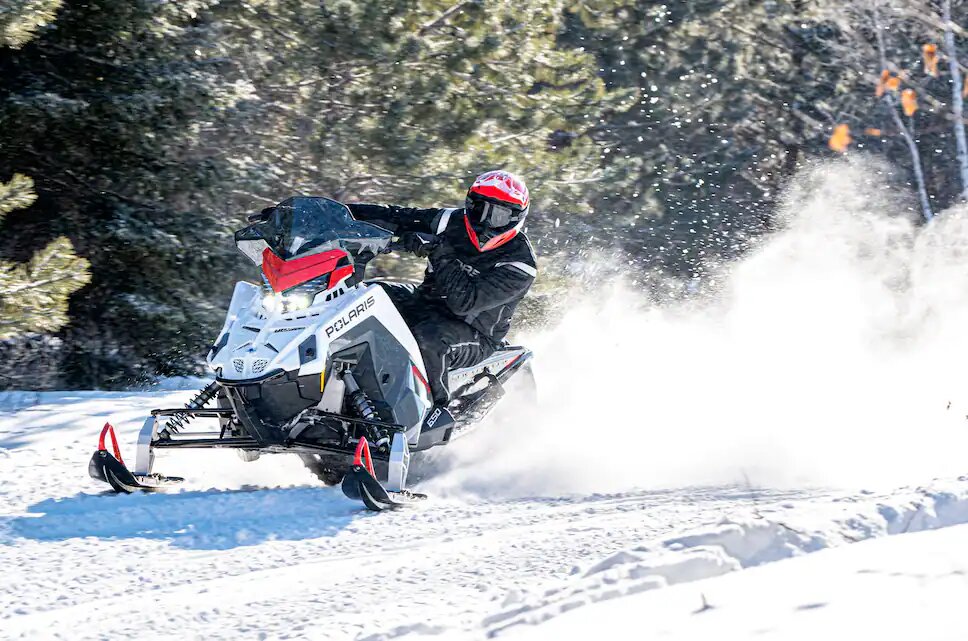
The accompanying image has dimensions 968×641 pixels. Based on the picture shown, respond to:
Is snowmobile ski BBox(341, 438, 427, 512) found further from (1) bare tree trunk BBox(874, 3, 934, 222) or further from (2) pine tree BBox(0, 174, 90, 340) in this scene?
(1) bare tree trunk BBox(874, 3, 934, 222)

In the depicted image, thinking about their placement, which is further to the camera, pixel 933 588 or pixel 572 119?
pixel 572 119

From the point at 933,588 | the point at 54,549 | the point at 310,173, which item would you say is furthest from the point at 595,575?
the point at 310,173


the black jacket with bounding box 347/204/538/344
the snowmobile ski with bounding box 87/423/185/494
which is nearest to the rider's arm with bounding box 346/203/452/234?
the black jacket with bounding box 347/204/538/344

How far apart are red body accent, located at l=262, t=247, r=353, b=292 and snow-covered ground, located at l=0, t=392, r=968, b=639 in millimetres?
1113

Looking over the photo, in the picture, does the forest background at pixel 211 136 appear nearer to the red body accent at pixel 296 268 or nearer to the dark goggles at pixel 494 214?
the red body accent at pixel 296 268

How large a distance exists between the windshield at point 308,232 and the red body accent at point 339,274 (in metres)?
0.10

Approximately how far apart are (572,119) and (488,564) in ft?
29.1

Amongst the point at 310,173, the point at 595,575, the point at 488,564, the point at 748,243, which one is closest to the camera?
the point at 595,575

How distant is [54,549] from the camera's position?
4906mm

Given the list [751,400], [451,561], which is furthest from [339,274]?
[751,400]

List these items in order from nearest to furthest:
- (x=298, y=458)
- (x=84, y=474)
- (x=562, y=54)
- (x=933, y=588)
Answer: (x=933, y=588)
(x=84, y=474)
(x=298, y=458)
(x=562, y=54)

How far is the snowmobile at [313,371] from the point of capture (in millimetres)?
5809

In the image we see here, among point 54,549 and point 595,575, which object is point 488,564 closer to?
point 595,575

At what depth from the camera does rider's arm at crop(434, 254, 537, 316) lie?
6.78m
